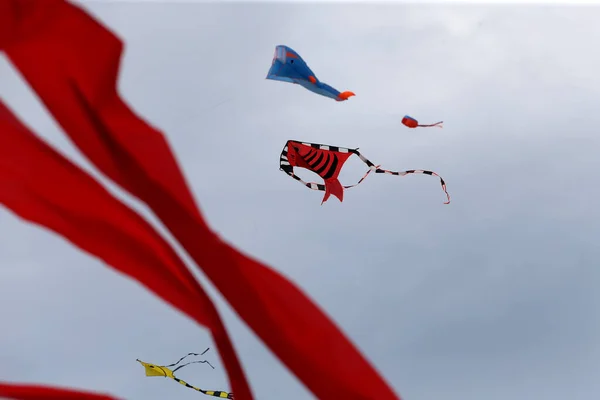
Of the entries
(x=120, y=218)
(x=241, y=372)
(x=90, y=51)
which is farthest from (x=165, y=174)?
(x=241, y=372)

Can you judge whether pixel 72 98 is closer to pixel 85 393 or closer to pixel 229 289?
pixel 229 289

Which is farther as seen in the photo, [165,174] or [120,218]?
[120,218]

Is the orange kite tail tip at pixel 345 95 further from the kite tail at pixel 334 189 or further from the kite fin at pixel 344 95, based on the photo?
the kite tail at pixel 334 189

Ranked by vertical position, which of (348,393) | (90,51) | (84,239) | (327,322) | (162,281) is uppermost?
(90,51)

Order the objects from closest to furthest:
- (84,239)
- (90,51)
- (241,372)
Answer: (241,372)
(90,51)
(84,239)

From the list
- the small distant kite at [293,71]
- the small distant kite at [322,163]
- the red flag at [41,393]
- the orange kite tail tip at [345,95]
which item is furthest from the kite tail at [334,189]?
the red flag at [41,393]

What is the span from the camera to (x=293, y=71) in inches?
309

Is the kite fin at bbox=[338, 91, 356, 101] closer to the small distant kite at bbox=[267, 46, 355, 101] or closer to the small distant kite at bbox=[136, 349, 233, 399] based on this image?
the small distant kite at bbox=[267, 46, 355, 101]

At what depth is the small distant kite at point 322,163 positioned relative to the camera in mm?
9688

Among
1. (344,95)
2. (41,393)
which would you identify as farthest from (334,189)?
(41,393)

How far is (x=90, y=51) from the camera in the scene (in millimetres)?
4547

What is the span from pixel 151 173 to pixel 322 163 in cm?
558

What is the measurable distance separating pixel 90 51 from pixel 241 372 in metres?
2.05

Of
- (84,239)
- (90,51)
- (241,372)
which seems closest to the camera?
(241,372)
